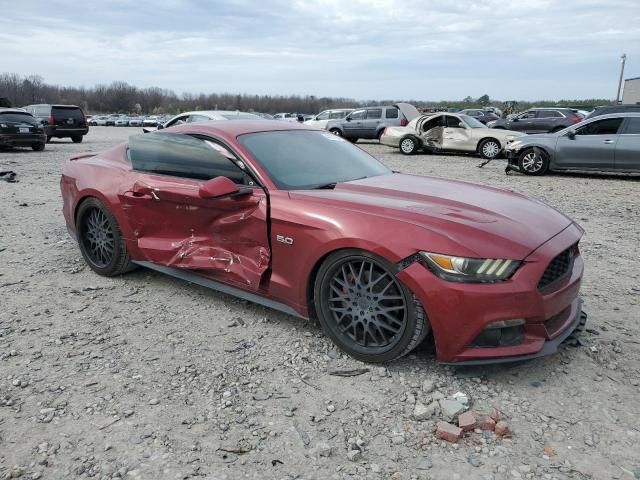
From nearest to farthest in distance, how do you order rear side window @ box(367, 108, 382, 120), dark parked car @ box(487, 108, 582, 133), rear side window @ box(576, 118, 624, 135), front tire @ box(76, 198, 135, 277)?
front tire @ box(76, 198, 135, 277) → rear side window @ box(576, 118, 624, 135) → dark parked car @ box(487, 108, 582, 133) → rear side window @ box(367, 108, 382, 120)

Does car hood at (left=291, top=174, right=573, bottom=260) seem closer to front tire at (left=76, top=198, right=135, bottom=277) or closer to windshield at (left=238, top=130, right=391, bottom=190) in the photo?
windshield at (left=238, top=130, right=391, bottom=190)

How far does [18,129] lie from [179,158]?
1496 centimetres

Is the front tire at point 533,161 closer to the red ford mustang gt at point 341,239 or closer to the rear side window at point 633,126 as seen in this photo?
the rear side window at point 633,126

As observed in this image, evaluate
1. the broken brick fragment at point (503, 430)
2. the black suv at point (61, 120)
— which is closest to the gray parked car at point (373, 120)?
the black suv at point (61, 120)

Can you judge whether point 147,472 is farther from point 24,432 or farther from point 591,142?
point 591,142

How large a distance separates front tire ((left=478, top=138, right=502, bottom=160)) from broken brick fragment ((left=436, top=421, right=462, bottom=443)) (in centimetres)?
1453

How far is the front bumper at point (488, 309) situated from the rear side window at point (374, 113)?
2105 cm

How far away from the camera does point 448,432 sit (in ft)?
8.28

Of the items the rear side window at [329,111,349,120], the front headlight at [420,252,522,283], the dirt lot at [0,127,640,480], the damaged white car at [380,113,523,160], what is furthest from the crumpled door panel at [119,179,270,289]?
the rear side window at [329,111,349,120]

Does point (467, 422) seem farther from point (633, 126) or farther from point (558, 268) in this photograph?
point (633, 126)

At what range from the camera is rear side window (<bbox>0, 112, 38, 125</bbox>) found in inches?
629

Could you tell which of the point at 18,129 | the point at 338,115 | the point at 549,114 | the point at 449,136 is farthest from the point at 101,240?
the point at 549,114

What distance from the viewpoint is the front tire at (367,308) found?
9.70ft

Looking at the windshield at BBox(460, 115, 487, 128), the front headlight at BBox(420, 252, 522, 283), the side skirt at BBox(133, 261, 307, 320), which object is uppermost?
the windshield at BBox(460, 115, 487, 128)
